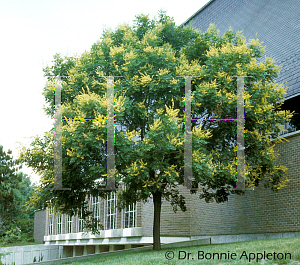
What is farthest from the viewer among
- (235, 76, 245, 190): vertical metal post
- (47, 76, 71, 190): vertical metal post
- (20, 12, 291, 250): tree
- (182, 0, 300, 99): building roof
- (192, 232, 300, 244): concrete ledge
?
(182, 0, 300, 99): building roof

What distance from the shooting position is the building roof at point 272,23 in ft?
60.4

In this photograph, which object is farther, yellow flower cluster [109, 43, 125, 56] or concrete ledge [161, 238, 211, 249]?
concrete ledge [161, 238, 211, 249]

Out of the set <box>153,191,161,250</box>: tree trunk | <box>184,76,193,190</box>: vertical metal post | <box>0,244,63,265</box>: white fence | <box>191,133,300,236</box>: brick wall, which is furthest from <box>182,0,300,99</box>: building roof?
<box>0,244,63,265</box>: white fence

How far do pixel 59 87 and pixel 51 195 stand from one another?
460cm

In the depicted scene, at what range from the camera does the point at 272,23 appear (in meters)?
20.8

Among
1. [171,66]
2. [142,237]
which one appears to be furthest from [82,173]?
[142,237]

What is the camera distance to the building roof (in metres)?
18.4

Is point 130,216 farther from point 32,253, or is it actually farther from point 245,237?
point 32,253

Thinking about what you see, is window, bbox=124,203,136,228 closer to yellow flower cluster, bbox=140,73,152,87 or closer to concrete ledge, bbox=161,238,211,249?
concrete ledge, bbox=161,238,211,249

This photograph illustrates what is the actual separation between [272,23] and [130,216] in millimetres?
16301

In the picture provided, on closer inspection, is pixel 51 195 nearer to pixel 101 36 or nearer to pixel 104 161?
pixel 104 161

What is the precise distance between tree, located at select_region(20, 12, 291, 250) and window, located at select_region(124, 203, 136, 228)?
10.7 m

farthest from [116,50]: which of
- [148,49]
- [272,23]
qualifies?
[272,23]

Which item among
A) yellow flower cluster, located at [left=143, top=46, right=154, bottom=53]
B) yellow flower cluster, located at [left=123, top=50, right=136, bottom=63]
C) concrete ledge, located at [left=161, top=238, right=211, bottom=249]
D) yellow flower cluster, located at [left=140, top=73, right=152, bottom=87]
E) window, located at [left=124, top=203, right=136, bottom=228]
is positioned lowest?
concrete ledge, located at [left=161, top=238, right=211, bottom=249]
